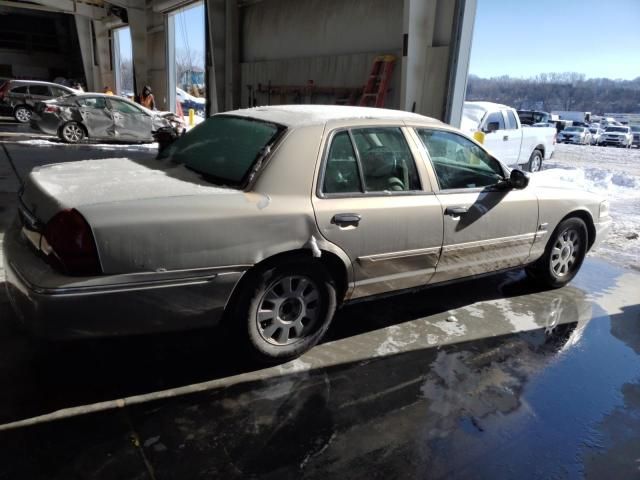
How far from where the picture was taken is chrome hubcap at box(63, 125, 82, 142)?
13367 millimetres

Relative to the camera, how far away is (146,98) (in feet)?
62.9

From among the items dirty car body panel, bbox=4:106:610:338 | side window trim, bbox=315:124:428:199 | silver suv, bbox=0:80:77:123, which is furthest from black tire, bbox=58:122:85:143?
side window trim, bbox=315:124:428:199

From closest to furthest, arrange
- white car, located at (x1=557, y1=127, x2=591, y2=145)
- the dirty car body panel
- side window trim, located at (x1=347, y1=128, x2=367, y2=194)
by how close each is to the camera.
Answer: the dirty car body panel
side window trim, located at (x1=347, y1=128, x2=367, y2=194)
white car, located at (x1=557, y1=127, x2=591, y2=145)

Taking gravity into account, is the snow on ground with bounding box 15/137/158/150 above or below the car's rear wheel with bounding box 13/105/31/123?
below

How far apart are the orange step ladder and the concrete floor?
773 cm

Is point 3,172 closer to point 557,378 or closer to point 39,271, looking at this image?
point 39,271

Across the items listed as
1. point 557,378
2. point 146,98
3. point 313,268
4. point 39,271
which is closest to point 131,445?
point 39,271

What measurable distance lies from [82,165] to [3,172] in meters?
6.76

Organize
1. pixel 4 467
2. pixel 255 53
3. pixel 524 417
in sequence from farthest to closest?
pixel 255 53 → pixel 524 417 → pixel 4 467

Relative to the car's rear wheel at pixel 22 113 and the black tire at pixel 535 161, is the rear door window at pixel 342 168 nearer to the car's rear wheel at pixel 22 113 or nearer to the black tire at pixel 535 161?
the black tire at pixel 535 161

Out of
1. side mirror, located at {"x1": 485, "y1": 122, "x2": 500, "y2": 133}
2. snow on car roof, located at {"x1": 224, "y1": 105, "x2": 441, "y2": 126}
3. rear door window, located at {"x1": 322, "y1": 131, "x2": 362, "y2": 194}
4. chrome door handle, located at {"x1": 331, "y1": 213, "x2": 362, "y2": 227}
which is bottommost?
chrome door handle, located at {"x1": 331, "y1": 213, "x2": 362, "y2": 227}

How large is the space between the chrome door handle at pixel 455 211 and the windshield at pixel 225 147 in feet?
4.41

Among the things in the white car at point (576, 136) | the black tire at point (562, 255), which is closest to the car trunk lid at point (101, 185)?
the black tire at point (562, 255)

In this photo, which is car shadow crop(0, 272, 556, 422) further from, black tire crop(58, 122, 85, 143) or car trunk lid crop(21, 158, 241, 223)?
black tire crop(58, 122, 85, 143)
